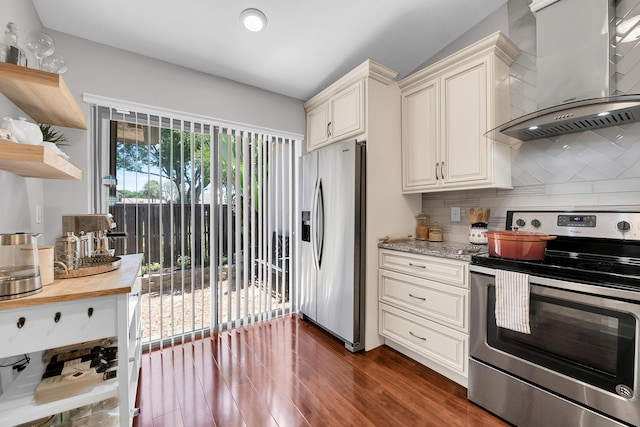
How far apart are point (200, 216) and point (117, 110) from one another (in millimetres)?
1057

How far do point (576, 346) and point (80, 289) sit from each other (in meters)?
2.31

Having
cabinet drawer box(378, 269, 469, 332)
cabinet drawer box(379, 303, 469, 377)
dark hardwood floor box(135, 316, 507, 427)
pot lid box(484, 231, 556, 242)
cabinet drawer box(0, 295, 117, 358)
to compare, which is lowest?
dark hardwood floor box(135, 316, 507, 427)

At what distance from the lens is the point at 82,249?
4.94 ft

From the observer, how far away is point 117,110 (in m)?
2.20

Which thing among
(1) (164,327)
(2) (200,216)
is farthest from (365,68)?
(1) (164,327)

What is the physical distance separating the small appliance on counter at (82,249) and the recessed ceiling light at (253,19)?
5.44ft

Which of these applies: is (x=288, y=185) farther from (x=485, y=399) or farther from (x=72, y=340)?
(x=485, y=399)

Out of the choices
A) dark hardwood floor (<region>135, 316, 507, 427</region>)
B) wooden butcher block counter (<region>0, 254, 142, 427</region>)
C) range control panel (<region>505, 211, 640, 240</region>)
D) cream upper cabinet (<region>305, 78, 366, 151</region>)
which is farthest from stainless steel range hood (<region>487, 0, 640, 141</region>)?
Result: wooden butcher block counter (<region>0, 254, 142, 427</region>)

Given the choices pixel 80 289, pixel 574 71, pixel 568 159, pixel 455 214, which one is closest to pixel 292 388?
pixel 80 289

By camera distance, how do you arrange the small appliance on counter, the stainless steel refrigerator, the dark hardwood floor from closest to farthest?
1. the small appliance on counter
2. the dark hardwood floor
3. the stainless steel refrigerator

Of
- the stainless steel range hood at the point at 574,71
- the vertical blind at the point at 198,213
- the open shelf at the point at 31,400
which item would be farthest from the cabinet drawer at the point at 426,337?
the open shelf at the point at 31,400

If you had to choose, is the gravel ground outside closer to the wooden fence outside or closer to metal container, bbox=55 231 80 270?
the wooden fence outside

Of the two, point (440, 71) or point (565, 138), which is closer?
point (565, 138)

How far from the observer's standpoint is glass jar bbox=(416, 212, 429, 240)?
8.58 feet
